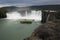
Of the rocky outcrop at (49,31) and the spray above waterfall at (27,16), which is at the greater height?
the spray above waterfall at (27,16)

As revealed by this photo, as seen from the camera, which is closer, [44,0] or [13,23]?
[44,0]

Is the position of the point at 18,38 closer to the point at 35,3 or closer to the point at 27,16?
the point at 27,16

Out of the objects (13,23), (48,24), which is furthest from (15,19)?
(48,24)

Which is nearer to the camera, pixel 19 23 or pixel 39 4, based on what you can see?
pixel 39 4

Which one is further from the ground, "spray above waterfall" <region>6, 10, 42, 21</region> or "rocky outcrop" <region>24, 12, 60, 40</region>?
"spray above waterfall" <region>6, 10, 42, 21</region>

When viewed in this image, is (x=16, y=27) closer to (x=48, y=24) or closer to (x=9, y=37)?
(x=9, y=37)

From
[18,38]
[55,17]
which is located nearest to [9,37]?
[18,38]

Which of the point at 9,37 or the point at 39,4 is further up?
the point at 39,4

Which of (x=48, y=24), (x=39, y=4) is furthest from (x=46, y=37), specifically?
(x=39, y=4)

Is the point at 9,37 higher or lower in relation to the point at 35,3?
lower
